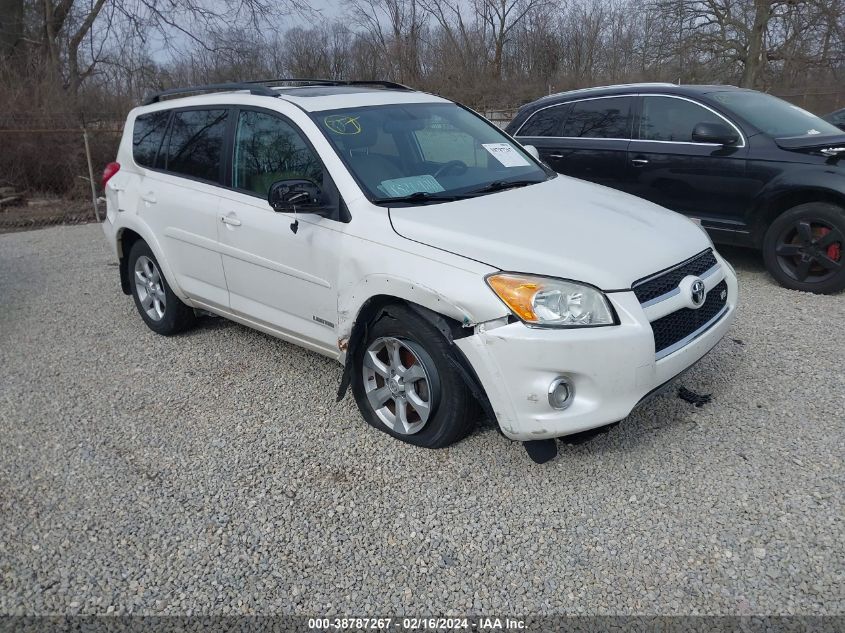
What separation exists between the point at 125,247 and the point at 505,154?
10.3 ft

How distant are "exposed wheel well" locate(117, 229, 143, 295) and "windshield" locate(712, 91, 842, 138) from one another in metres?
5.20

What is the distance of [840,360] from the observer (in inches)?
179

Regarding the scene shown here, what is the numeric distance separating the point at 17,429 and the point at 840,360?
507 cm

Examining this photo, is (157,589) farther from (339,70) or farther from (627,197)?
(339,70)

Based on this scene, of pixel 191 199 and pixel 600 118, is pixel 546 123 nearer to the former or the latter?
pixel 600 118

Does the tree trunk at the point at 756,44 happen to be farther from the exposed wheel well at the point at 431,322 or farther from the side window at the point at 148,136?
the exposed wheel well at the point at 431,322

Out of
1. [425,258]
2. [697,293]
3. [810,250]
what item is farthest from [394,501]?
[810,250]

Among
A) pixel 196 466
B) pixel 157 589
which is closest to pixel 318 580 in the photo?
pixel 157 589

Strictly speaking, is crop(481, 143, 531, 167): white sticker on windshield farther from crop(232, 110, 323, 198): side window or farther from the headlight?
the headlight

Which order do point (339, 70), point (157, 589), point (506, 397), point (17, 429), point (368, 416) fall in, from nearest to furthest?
point (157, 589) < point (506, 397) < point (368, 416) < point (17, 429) < point (339, 70)

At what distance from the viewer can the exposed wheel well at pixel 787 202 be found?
5.71 m

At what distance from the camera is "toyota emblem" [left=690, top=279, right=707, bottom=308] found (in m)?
3.46

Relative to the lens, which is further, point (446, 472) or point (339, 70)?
point (339, 70)

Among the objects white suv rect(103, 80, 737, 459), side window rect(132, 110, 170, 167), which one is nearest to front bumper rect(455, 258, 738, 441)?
white suv rect(103, 80, 737, 459)
